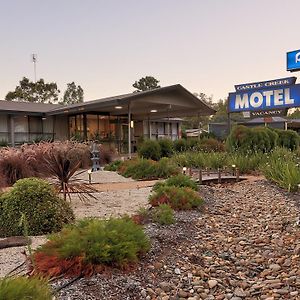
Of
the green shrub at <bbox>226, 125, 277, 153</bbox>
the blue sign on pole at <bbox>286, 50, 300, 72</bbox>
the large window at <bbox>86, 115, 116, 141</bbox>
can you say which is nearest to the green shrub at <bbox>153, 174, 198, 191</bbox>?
the green shrub at <bbox>226, 125, 277, 153</bbox>

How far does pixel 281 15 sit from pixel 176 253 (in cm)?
1442

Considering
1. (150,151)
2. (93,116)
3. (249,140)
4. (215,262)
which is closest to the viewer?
(215,262)

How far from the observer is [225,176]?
40.6ft

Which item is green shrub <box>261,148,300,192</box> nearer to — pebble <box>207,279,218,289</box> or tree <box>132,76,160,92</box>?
pebble <box>207,279,218,289</box>

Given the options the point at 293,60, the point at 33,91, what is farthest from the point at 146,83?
the point at 293,60

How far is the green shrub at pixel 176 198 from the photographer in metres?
7.09

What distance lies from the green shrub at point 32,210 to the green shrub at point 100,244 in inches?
56.2

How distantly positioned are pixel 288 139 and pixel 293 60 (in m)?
4.50

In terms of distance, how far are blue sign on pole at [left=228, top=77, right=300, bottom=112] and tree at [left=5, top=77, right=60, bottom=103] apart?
39.3 meters

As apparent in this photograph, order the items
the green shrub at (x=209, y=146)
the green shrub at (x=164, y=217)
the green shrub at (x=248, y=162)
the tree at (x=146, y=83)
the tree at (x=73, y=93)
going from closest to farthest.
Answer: the green shrub at (x=164, y=217) < the green shrub at (x=248, y=162) < the green shrub at (x=209, y=146) < the tree at (x=146, y=83) < the tree at (x=73, y=93)

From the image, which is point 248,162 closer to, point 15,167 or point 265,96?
point 265,96

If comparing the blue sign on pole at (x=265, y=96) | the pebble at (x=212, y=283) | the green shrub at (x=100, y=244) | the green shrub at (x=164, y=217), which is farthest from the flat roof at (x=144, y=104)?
the pebble at (x=212, y=283)

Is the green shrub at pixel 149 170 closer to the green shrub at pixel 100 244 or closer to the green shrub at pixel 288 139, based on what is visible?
the green shrub at pixel 288 139

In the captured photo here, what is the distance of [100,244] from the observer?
388 cm
